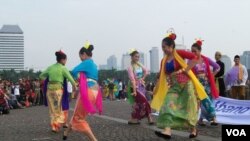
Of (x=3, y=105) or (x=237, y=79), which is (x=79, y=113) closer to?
(x=237, y=79)

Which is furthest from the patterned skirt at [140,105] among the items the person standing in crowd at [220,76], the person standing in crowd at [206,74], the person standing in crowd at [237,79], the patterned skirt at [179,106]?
the patterned skirt at [179,106]

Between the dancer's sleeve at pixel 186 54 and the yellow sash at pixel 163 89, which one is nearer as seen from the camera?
the dancer's sleeve at pixel 186 54

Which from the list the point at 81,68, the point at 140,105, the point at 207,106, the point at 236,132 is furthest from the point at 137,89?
the point at 236,132

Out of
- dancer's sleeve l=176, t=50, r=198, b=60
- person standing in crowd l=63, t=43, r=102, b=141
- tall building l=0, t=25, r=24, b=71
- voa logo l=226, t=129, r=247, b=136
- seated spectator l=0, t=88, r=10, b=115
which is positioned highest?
A: tall building l=0, t=25, r=24, b=71

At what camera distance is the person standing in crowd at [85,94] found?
8856 millimetres

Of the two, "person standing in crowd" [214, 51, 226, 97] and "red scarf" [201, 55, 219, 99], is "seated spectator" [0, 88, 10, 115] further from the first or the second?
"red scarf" [201, 55, 219, 99]

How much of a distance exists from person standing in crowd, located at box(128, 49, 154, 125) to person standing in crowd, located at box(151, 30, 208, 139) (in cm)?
373

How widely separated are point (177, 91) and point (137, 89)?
13.8ft

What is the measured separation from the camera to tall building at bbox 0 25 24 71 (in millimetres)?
112688

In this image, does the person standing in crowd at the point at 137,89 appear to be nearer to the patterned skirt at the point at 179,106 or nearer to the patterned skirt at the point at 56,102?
the patterned skirt at the point at 56,102

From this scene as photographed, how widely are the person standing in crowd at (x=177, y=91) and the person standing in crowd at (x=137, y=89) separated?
373 cm

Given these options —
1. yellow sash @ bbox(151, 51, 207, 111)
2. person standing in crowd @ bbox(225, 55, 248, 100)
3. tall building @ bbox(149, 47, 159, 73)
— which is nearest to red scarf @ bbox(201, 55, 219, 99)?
yellow sash @ bbox(151, 51, 207, 111)

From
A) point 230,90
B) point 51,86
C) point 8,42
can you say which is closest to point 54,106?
point 51,86

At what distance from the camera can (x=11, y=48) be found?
11575cm
